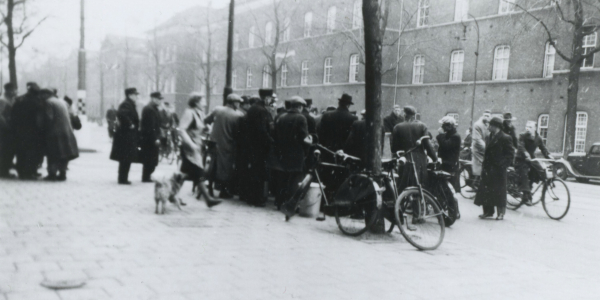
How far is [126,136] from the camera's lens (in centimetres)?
1090

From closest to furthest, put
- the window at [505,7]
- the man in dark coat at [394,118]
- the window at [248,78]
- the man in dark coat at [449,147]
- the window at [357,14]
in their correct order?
the man in dark coat at [449,147]
the man in dark coat at [394,118]
the window at [357,14]
the window at [248,78]
the window at [505,7]

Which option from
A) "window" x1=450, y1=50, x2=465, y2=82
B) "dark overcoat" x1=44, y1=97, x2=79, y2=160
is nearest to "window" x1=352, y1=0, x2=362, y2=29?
"window" x1=450, y1=50, x2=465, y2=82

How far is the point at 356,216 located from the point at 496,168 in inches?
153

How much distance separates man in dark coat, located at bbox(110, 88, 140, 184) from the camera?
10820mm

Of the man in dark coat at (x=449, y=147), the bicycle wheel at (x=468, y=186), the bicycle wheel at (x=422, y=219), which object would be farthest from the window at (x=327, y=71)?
the bicycle wheel at (x=422, y=219)

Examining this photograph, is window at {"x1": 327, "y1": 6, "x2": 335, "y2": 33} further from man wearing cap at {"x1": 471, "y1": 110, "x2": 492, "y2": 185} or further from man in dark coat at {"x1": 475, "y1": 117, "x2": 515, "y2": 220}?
man in dark coat at {"x1": 475, "y1": 117, "x2": 515, "y2": 220}

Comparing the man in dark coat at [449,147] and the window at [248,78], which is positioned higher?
the window at [248,78]

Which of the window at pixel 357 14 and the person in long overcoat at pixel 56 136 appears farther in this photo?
the window at pixel 357 14

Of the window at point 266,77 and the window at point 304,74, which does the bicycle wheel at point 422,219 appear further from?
the window at point 304,74

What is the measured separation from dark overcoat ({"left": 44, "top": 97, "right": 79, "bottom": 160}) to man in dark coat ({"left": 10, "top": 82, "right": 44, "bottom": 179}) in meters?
0.14

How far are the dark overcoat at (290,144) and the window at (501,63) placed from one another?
23.7 meters

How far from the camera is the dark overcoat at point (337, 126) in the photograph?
8914mm

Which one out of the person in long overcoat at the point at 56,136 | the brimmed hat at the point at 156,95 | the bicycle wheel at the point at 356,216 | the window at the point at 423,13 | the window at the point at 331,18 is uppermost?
the window at the point at 423,13

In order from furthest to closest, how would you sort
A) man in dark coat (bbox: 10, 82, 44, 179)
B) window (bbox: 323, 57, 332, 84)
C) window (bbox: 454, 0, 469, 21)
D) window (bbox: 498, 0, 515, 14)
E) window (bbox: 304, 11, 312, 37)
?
window (bbox: 323, 57, 332, 84), window (bbox: 454, 0, 469, 21), window (bbox: 498, 0, 515, 14), window (bbox: 304, 11, 312, 37), man in dark coat (bbox: 10, 82, 44, 179)
